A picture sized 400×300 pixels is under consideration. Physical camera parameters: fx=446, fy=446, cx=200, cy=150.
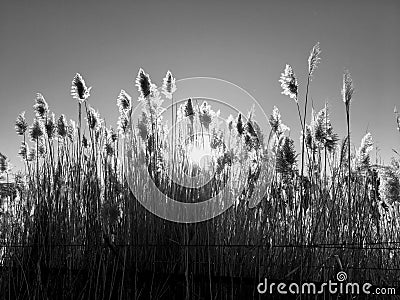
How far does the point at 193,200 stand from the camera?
2.41 metres


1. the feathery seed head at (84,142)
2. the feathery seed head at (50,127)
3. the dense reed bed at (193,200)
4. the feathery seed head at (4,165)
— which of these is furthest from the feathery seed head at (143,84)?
the feathery seed head at (4,165)

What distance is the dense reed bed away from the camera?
2309 millimetres

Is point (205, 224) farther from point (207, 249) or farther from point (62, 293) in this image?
point (62, 293)

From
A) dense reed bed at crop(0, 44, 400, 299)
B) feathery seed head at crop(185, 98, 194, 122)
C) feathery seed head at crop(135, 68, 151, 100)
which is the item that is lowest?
dense reed bed at crop(0, 44, 400, 299)

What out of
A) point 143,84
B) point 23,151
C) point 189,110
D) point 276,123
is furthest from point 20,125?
point 276,123

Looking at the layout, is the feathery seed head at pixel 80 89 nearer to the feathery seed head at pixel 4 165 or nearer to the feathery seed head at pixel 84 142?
the feathery seed head at pixel 84 142

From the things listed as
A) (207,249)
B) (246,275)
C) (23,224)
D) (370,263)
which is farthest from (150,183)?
(370,263)

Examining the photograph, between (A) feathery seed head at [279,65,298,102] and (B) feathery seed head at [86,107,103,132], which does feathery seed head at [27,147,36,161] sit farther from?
(A) feathery seed head at [279,65,298,102]

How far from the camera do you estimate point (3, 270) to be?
2.65 m

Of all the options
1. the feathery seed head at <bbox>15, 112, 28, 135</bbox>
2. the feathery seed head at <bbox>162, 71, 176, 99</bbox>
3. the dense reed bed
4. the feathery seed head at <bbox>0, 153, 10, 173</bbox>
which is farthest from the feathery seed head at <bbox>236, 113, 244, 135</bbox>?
the feathery seed head at <bbox>0, 153, 10, 173</bbox>

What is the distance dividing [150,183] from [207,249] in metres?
0.48

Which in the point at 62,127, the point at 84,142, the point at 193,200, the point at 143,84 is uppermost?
the point at 143,84

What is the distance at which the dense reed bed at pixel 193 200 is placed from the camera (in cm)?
231

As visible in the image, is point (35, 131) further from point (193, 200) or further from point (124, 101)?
point (193, 200)
